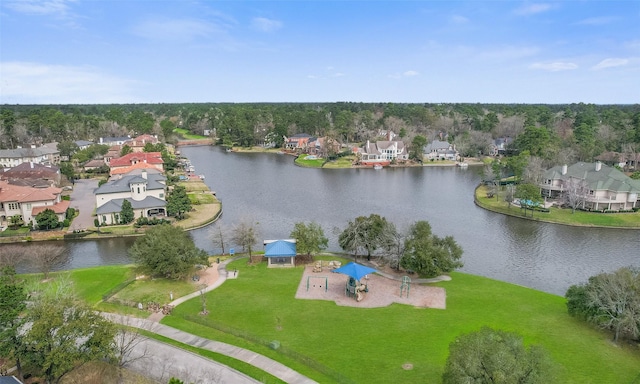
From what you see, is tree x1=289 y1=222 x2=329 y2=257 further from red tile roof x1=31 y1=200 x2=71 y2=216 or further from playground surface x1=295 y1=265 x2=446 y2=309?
red tile roof x1=31 y1=200 x2=71 y2=216

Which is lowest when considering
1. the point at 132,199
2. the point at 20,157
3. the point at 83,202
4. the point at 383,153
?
the point at 83,202

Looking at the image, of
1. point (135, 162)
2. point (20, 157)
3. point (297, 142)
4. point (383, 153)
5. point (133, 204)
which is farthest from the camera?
point (297, 142)

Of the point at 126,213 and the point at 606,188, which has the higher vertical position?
the point at 606,188

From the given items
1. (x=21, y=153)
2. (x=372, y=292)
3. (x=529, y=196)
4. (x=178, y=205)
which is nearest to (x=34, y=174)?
(x=21, y=153)

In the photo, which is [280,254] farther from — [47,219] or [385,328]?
[47,219]

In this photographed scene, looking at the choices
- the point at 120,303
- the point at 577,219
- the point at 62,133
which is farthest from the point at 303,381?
the point at 62,133

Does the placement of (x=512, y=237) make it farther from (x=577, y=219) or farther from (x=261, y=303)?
(x=261, y=303)

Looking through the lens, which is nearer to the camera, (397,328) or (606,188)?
(397,328)
